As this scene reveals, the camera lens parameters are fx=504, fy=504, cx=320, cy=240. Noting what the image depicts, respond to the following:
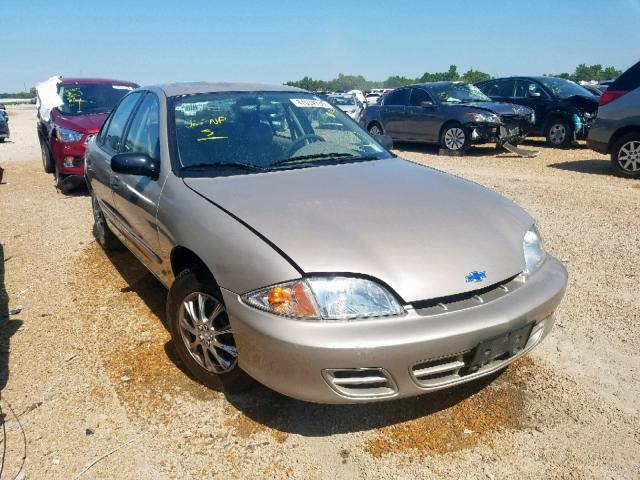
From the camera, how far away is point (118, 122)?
4.29 metres

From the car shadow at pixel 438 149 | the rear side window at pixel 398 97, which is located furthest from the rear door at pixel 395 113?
the car shadow at pixel 438 149

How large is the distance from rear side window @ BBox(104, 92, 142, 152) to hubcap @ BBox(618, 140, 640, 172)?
292 inches

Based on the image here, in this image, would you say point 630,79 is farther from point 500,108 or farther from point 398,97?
point 398,97

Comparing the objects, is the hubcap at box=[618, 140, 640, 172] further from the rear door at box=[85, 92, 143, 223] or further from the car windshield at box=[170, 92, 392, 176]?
the rear door at box=[85, 92, 143, 223]

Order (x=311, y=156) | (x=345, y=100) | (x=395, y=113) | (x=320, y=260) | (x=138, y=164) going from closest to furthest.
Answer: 1. (x=320, y=260)
2. (x=138, y=164)
3. (x=311, y=156)
4. (x=395, y=113)
5. (x=345, y=100)

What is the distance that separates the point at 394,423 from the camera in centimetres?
243

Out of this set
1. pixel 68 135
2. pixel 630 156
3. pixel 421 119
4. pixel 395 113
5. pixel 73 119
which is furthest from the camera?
pixel 395 113

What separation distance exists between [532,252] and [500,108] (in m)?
9.06

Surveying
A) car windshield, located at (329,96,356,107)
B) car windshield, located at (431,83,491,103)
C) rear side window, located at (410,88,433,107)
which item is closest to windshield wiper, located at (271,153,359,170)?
car windshield, located at (431,83,491,103)

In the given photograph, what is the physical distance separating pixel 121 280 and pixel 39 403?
1727 mm

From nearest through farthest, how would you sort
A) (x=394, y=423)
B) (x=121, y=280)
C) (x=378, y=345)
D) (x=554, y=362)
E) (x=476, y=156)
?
(x=378, y=345) < (x=394, y=423) < (x=554, y=362) < (x=121, y=280) < (x=476, y=156)

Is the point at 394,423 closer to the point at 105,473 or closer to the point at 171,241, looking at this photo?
the point at 105,473

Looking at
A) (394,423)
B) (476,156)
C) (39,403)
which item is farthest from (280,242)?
(476,156)

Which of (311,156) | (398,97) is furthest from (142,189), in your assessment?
(398,97)
